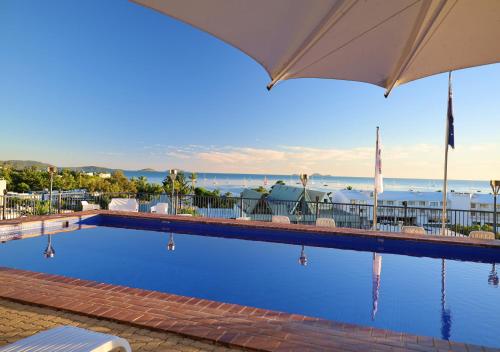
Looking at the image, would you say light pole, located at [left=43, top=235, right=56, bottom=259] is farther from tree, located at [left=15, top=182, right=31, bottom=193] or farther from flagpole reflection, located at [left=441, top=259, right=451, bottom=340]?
tree, located at [left=15, top=182, right=31, bottom=193]

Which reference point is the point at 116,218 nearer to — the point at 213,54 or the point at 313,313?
the point at 313,313

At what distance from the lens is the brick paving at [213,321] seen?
8.97 feet

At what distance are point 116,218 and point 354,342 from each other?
8.48m

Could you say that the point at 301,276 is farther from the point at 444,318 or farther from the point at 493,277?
the point at 493,277

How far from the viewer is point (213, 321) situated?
3123 mm

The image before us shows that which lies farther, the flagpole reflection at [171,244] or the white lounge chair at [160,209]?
the white lounge chair at [160,209]

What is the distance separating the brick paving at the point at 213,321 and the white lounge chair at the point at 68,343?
3.40 feet

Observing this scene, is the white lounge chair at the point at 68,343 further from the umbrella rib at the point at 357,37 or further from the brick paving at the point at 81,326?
the umbrella rib at the point at 357,37

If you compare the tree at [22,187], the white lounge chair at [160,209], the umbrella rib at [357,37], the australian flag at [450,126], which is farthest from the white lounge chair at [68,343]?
the tree at [22,187]

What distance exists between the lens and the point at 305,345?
106 inches

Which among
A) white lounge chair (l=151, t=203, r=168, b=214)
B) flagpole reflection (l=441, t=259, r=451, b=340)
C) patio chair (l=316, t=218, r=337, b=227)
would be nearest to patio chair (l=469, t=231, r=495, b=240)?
flagpole reflection (l=441, t=259, r=451, b=340)

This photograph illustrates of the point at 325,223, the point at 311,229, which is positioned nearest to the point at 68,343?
the point at 311,229

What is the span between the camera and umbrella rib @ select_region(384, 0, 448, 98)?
10.9 ft

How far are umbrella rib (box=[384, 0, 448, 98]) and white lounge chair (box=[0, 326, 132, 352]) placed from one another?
3.90m
